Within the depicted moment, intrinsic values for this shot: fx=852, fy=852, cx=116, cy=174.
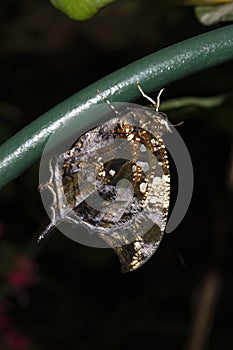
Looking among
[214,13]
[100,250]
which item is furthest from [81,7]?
[100,250]

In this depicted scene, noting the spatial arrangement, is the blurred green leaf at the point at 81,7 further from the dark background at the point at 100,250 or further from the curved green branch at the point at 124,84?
the dark background at the point at 100,250

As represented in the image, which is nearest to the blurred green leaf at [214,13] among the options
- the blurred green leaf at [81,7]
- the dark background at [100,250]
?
the blurred green leaf at [81,7]

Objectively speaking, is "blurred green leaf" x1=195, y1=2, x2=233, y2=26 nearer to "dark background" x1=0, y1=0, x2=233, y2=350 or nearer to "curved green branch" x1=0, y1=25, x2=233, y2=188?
"curved green branch" x1=0, y1=25, x2=233, y2=188

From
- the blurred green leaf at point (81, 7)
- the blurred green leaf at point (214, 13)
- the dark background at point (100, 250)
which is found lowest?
the dark background at point (100, 250)

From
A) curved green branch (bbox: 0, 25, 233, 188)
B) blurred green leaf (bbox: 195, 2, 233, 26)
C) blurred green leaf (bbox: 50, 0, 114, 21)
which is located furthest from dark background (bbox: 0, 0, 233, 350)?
curved green branch (bbox: 0, 25, 233, 188)

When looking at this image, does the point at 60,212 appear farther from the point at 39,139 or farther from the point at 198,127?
the point at 198,127
